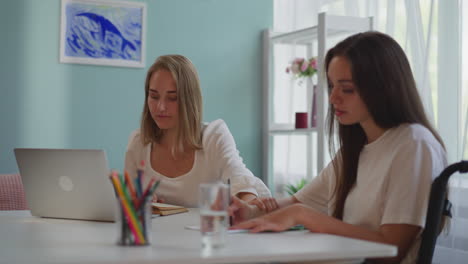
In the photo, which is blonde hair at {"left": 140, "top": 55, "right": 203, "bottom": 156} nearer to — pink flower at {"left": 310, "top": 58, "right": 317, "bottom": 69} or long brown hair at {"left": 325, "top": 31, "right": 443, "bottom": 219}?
long brown hair at {"left": 325, "top": 31, "right": 443, "bottom": 219}

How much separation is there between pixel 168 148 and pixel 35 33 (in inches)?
69.0

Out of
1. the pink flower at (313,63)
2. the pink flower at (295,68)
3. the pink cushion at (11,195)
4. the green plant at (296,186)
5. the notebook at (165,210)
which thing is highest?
the pink flower at (313,63)

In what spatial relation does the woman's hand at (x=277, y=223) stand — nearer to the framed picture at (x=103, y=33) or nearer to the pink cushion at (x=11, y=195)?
the pink cushion at (x=11, y=195)

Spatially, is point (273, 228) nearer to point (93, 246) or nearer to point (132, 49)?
point (93, 246)

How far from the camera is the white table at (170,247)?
4.07 feet

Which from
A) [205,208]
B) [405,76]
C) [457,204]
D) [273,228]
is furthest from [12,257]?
[457,204]

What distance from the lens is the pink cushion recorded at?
303 centimetres

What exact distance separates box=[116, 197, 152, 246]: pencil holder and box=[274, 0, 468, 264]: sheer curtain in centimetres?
209

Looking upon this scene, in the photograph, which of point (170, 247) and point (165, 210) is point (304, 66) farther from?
point (170, 247)

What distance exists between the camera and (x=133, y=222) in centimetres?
137

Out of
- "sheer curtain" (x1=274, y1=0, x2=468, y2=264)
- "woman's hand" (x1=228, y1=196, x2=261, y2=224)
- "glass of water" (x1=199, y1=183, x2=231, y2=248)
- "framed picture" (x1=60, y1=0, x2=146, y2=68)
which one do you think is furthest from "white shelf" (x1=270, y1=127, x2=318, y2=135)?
"glass of water" (x1=199, y1=183, x2=231, y2=248)

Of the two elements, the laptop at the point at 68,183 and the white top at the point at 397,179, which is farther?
the laptop at the point at 68,183

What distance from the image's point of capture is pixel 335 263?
1.45 meters

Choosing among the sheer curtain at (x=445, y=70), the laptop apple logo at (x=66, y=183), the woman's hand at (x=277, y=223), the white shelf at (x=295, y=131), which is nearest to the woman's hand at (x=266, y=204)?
the woman's hand at (x=277, y=223)
